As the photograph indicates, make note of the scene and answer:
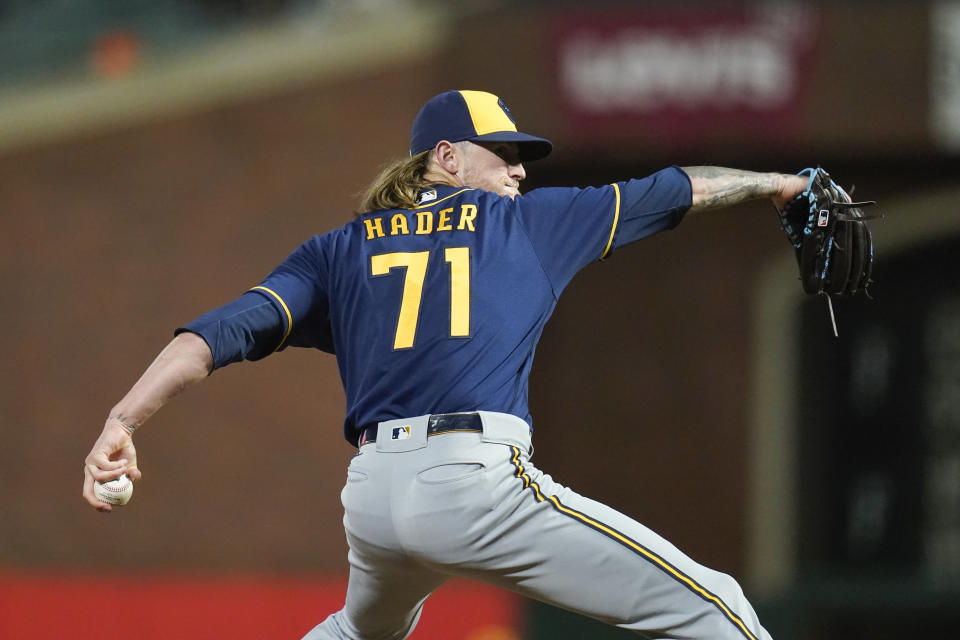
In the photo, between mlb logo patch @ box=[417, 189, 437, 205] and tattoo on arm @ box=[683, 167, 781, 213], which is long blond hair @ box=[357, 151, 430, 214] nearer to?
Answer: mlb logo patch @ box=[417, 189, 437, 205]

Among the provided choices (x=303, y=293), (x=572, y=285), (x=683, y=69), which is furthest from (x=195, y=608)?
(x=303, y=293)

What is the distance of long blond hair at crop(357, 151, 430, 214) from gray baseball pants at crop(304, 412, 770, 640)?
74 centimetres

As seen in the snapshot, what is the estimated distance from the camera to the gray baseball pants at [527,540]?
3633 mm

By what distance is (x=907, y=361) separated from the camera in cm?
1059

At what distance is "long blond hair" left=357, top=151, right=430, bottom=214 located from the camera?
4152 millimetres

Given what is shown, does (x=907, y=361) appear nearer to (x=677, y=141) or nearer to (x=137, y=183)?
(x=677, y=141)

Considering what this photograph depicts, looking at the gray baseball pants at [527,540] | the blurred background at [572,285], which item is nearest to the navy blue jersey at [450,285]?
the gray baseball pants at [527,540]

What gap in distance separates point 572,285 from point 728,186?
684 cm

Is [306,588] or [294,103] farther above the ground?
[294,103]

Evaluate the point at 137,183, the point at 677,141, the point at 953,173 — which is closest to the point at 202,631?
the point at 137,183

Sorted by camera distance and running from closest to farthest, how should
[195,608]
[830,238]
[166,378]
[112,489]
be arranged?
[112,489] → [166,378] → [830,238] → [195,608]

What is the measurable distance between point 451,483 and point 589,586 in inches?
17.6

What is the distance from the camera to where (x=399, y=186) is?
165 inches

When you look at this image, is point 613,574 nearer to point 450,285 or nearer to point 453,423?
point 453,423
